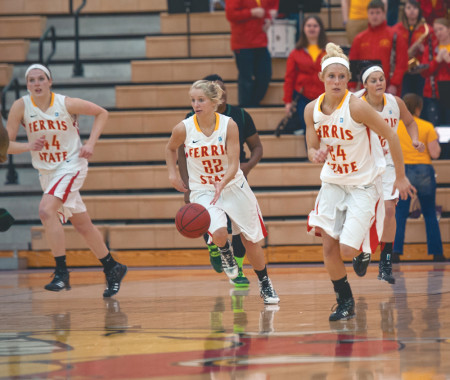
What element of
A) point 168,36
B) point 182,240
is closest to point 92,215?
point 182,240

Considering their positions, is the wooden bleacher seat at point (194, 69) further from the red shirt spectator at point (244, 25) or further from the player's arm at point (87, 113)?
the player's arm at point (87, 113)

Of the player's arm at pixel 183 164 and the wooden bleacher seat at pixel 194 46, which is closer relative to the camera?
the player's arm at pixel 183 164

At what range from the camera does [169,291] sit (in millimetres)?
8047

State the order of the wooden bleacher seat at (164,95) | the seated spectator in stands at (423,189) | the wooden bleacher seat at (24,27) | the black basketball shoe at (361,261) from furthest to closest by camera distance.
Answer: the wooden bleacher seat at (24,27)
the wooden bleacher seat at (164,95)
the seated spectator in stands at (423,189)
the black basketball shoe at (361,261)

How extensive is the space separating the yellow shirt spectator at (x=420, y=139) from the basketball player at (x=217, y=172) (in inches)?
125

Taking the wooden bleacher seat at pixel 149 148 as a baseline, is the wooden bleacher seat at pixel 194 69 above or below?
above

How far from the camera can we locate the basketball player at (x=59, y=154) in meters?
7.72

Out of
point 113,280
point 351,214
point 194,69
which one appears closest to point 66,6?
point 194,69

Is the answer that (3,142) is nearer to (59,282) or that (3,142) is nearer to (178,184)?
(178,184)

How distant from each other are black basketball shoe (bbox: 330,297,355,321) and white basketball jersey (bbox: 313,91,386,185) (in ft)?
2.55

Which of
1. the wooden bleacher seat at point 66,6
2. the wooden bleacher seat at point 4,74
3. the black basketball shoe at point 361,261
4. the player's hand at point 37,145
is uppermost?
the wooden bleacher seat at point 66,6

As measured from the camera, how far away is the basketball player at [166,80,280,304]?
23.0ft

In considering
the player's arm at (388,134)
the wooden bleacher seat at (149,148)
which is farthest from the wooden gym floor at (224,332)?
the wooden bleacher seat at (149,148)

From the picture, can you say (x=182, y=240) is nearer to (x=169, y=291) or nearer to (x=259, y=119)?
(x=259, y=119)
